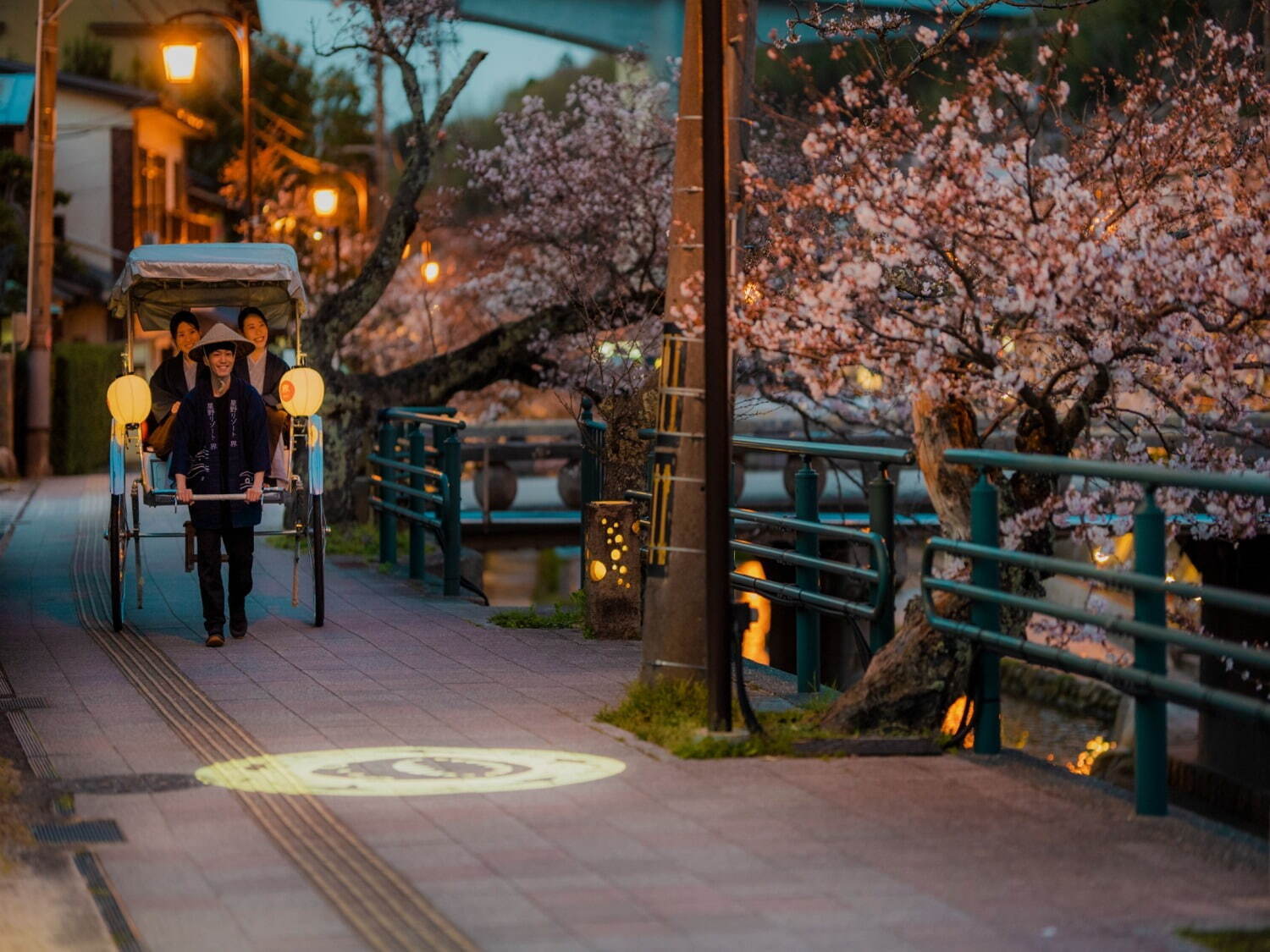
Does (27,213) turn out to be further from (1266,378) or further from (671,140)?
(1266,378)

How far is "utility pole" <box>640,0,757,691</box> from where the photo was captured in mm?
8594

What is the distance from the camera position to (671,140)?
2412 cm

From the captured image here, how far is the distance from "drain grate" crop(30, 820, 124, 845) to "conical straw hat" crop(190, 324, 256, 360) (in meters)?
5.33

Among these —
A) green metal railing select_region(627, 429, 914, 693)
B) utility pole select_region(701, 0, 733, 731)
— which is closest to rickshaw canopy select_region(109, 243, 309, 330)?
green metal railing select_region(627, 429, 914, 693)

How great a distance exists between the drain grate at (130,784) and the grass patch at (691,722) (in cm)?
191

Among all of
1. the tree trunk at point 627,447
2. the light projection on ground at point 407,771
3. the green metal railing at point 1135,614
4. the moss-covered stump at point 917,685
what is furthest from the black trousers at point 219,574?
the green metal railing at point 1135,614

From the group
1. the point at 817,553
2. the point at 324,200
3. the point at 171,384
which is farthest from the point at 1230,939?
the point at 324,200

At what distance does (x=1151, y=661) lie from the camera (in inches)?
271

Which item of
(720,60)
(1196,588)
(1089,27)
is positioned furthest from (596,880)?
(1089,27)

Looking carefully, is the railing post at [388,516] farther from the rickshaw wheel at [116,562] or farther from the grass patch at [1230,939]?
the grass patch at [1230,939]

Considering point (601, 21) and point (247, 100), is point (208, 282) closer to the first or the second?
point (601, 21)

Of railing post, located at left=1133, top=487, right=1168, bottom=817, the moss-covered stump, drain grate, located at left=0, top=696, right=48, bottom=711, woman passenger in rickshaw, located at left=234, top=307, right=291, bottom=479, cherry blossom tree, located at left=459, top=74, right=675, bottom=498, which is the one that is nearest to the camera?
railing post, located at left=1133, top=487, right=1168, bottom=817

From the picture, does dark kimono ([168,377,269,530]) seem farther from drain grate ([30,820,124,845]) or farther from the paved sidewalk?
drain grate ([30,820,124,845])

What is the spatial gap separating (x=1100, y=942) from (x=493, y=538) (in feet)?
69.1
